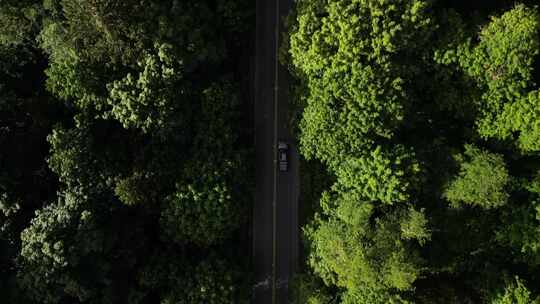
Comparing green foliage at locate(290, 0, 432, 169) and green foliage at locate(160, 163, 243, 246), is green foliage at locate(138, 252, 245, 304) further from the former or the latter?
green foliage at locate(290, 0, 432, 169)

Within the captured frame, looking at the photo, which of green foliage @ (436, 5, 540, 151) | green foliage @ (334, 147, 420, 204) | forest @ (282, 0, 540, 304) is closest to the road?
forest @ (282, 0, 540, 304)

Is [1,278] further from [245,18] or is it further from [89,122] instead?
[245,18]

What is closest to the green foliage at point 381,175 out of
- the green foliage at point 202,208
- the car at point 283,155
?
the car at point 283,155

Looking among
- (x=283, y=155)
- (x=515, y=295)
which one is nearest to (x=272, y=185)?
(x=283, y=155)

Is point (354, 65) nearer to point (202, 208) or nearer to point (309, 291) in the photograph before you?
point (202, 208)

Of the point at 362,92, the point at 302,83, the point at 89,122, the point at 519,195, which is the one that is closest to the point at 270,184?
the point at 302,83

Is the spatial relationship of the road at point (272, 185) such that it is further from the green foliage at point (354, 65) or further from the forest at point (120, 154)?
the green foliage at point (354, 65)
